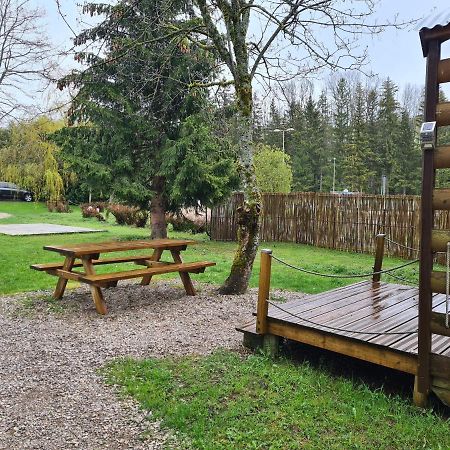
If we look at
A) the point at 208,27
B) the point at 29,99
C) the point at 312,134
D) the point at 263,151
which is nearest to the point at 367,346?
the point at 208,27

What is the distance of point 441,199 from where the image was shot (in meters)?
2.72

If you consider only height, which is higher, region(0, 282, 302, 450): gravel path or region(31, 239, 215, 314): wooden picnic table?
region(31, 239, 215, 314): wooden picnic table

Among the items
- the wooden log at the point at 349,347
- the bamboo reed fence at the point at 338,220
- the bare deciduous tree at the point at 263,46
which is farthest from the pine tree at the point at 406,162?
the wooden log at the point at 349,347

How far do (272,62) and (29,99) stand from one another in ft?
40.9

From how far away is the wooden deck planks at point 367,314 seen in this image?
3.26m

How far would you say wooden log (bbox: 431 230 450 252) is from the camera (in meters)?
2.70

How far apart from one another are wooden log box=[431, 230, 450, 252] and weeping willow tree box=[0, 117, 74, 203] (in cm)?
2454

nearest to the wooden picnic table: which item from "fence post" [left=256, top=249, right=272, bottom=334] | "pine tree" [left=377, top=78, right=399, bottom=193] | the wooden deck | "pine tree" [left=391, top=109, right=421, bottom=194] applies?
the wooden deck

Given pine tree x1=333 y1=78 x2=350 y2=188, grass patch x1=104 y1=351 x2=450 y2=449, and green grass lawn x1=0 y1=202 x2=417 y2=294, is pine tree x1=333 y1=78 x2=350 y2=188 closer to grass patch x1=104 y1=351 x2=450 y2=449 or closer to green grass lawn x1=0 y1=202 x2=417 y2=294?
green grass lawn x1=0 y1=202 x2=417 y2=294

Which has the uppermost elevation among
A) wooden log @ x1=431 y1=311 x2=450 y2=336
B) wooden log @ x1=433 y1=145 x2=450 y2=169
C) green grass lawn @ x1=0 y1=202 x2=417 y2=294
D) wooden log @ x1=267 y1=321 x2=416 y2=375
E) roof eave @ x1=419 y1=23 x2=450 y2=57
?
roof eave @ x1=419 y1=23 x2=450 y2=57

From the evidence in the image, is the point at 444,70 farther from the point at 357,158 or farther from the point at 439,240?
the point at 357,158

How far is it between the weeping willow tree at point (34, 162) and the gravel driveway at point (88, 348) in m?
20.4

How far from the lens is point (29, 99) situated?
639 inches

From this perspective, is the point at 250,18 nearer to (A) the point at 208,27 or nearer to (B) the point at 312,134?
(A) the point at 208,27
